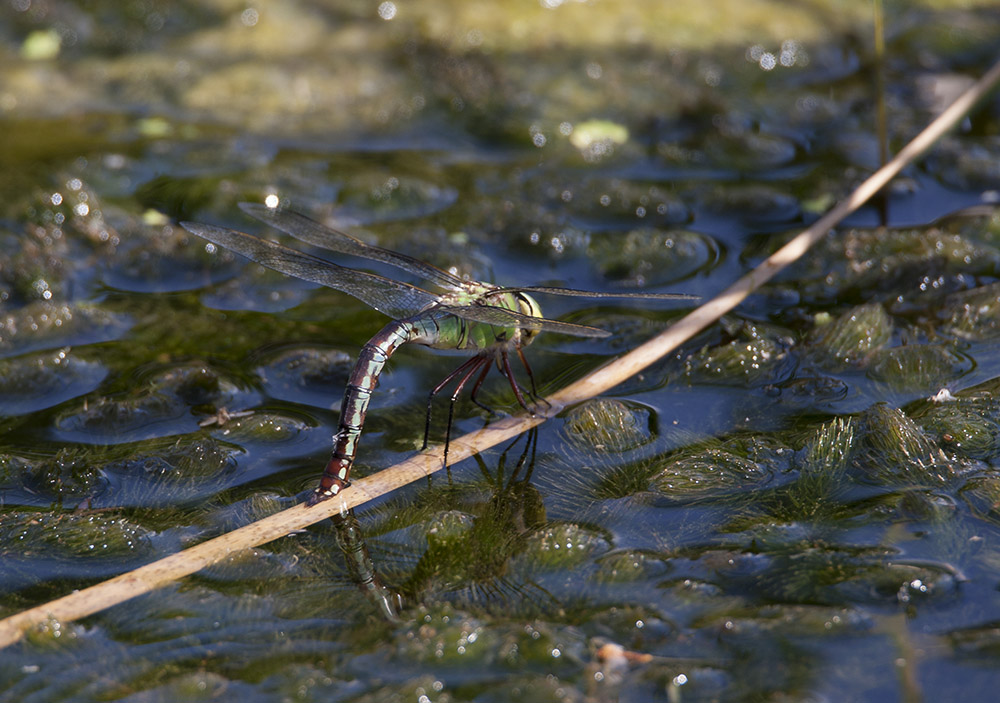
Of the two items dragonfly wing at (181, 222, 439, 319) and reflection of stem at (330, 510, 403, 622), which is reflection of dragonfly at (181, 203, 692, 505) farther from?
reflection of stem at (330, 510, 403, 622)

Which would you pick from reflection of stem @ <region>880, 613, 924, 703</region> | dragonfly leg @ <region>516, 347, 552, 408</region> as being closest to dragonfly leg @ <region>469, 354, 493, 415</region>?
dragonfly leg @ <region>516, 347, 552, 408</region>

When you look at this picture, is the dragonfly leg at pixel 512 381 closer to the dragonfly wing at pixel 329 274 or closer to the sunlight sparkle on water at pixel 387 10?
the dragonfly wing at pixel 329 274

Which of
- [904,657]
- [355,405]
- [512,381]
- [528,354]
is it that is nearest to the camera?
[904,657]

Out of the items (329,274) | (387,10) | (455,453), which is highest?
(387,10)

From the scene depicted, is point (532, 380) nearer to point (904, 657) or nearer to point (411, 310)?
point (411, 310)

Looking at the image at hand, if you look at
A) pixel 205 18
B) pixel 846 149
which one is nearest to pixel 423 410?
pixel 846 149

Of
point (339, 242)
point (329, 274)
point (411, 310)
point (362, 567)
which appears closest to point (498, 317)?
point (411, 310)
